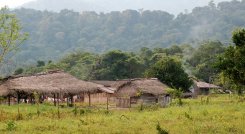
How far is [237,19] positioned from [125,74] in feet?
319

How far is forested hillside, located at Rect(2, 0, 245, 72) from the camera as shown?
5763 inches

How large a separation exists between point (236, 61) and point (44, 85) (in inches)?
678

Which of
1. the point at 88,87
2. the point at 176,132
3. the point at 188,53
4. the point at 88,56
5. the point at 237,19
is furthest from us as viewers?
the point at 237,19

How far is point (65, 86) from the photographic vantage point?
122ft

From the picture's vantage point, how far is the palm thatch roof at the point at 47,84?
3462cm

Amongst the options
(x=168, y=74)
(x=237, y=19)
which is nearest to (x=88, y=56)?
(x=168, y=74)

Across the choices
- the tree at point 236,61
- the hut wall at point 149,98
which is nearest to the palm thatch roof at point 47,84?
the hut wall at point 149,98

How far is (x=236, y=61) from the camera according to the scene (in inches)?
1233

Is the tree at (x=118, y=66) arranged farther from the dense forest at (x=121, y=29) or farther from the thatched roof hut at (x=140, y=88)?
the dense forest at (x=121, y=29)

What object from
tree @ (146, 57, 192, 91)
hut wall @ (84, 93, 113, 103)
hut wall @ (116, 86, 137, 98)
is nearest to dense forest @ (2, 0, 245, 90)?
hut wall @ (84, 93, 113, 103)

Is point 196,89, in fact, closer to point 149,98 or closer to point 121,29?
point 149,98

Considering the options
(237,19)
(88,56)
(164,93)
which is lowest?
(164,93)

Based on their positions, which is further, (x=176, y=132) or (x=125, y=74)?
(x=125, y=74)

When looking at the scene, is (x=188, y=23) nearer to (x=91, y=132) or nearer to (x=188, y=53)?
(x=188, y=53)
